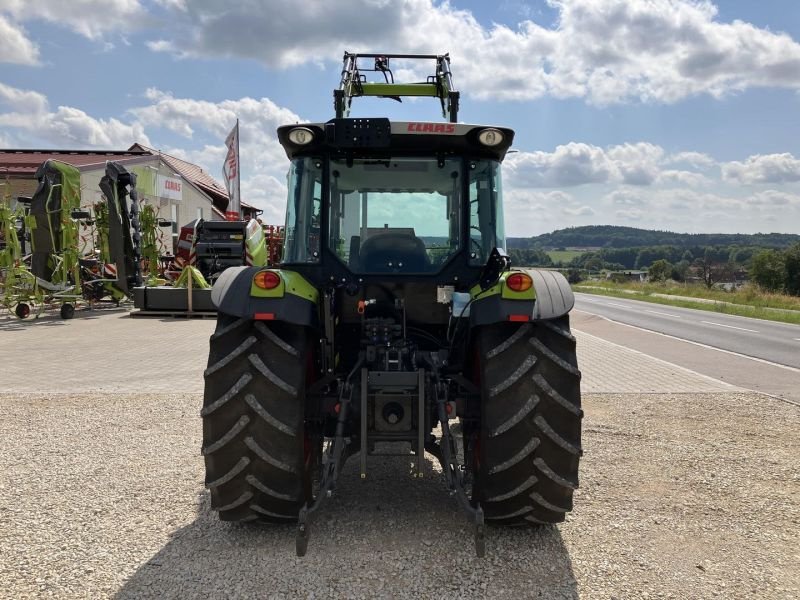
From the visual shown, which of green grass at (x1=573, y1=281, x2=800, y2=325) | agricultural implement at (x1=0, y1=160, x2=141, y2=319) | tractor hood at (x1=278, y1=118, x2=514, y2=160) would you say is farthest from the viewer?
green grass at (x1=573, y1=281, x2=800, y2=325)

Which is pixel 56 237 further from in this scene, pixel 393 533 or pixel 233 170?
pixel 393 533

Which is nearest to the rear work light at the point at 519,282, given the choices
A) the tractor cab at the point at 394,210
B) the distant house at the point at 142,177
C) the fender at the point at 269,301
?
the tractor cab at the point at 394,210

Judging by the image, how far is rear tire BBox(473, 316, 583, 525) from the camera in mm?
3596

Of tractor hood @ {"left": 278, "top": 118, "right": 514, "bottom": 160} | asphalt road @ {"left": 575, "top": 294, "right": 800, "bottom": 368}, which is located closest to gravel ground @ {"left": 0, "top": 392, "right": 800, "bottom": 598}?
tractor hood @ {"left": 278, "top": 118, "right": 514, "bottom": 160}

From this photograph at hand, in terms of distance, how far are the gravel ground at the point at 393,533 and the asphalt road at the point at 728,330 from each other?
8327 mm

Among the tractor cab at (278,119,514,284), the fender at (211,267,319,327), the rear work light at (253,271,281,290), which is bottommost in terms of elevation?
the fender at (211,267,319,327)

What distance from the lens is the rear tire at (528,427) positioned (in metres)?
3.60

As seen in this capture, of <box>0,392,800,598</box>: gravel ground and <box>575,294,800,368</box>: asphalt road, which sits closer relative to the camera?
<box>0,392,800,598</box>: gravel ground

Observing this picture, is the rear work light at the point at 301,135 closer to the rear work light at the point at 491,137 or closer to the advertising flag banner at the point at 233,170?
the rear work light at the point at 491,137

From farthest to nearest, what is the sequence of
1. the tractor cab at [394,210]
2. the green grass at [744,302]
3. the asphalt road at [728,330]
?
the green grass at [744,302], the asphalt road at [728,330], the tractor cab at [394,210]

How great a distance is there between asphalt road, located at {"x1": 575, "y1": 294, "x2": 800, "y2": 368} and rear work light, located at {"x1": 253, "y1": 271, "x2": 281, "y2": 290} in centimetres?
1112

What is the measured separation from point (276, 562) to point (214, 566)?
1.06 ft

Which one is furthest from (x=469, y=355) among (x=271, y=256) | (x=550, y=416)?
(x=271, y=256)

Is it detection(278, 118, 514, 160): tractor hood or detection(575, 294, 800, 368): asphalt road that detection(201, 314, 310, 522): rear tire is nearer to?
detection(278, 118, 514, 160): tractor hood
